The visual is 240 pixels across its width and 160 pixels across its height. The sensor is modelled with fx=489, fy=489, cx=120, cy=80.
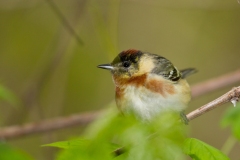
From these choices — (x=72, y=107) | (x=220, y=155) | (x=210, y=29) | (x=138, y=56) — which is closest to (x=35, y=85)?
(x=72, y=107)

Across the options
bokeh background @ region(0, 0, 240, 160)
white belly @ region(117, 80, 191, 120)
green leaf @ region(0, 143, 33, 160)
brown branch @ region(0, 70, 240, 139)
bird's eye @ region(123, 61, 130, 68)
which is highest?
bokeh background @ region(0, 0, 240, 160)

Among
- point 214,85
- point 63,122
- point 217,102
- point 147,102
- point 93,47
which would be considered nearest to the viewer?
point 217,102

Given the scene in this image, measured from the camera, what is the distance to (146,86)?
4.00 metres

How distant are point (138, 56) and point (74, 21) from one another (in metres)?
2.15

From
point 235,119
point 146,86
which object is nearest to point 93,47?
point 146,86

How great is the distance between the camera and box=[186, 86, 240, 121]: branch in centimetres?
275

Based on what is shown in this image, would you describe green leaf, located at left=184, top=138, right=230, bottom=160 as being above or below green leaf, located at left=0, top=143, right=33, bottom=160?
below

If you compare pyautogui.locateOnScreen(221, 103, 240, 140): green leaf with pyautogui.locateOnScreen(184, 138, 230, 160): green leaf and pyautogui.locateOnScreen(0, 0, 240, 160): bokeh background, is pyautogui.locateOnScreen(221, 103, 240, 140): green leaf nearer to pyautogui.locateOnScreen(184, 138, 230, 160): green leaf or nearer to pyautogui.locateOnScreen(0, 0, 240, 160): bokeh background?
pyautogui.locateOnScreen(184, 138, 230, 160): green leaf

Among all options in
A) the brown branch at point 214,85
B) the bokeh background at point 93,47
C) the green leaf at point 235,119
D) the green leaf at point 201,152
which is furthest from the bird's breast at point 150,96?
the bokeh background at point 93,47

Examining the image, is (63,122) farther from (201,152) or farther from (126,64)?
(201,152)

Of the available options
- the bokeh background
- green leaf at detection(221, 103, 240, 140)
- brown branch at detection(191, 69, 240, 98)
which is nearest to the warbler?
green leaf at detection(221, 103, 240, 140)

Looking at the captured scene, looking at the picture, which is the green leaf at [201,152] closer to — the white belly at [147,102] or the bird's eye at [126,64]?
the white belly at [147,102]

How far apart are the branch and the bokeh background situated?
4.05 meters

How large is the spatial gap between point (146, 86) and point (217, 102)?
1.28 metres
